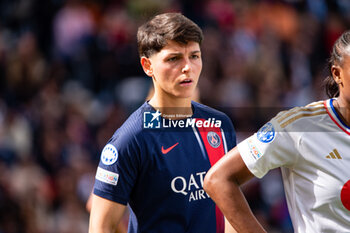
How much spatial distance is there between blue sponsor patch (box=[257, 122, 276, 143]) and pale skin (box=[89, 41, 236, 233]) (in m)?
0.62

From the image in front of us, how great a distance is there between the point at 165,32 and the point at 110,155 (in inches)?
27.5

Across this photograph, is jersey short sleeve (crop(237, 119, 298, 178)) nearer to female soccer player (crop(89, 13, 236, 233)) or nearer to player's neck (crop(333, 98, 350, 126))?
player's neck (crop(333, 98, 350, 126))

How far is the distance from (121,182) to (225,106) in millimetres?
5156

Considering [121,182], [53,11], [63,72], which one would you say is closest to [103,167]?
[121,182]

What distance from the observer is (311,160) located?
8.39 ft

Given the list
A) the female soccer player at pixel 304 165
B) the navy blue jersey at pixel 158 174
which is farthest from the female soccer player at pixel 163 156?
the female soccer player at pixel 304 165

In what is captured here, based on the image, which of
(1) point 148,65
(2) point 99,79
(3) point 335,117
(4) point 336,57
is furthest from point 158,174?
(2) point 99,79

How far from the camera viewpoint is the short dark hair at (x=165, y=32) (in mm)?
3082

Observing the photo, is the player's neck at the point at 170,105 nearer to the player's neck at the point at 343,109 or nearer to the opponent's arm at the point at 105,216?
the opponent's arm at the point at 105,216

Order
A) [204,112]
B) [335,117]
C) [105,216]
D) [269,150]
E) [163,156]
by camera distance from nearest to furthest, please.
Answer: [269,150]
[335,117]
[105,216]
[163,156]
[204,112]

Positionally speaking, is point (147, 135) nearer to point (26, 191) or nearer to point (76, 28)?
point (26, 191)

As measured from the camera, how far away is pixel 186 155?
124 inches

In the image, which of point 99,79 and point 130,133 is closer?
point 130,133

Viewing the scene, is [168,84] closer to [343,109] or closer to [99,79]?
[343,109]
